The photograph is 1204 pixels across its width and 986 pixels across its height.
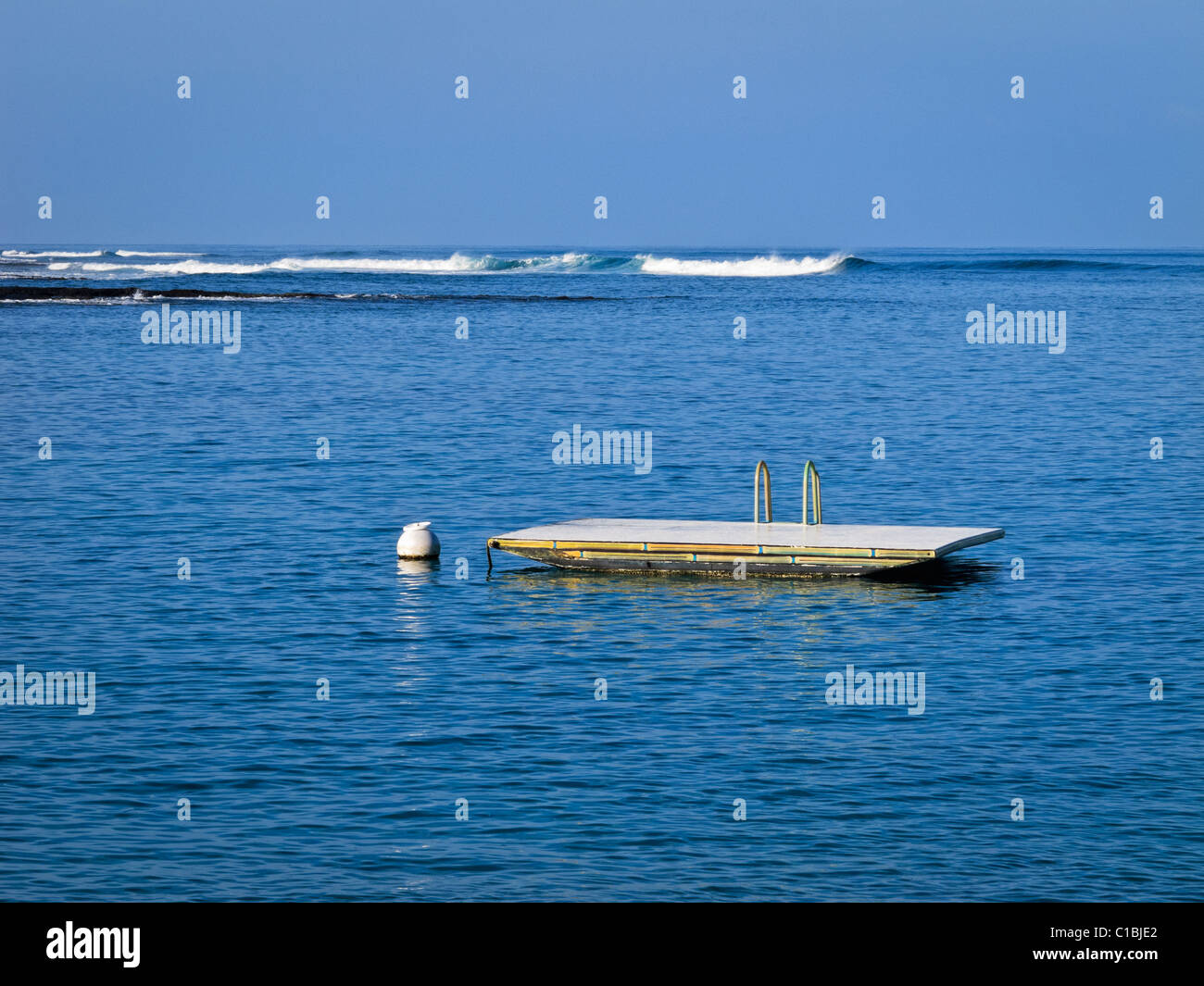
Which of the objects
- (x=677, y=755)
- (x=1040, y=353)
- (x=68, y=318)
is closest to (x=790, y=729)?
(x=677, y=755)

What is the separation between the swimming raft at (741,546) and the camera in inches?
1003

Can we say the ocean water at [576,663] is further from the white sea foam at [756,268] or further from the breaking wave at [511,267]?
the white sea foam at [756,268]

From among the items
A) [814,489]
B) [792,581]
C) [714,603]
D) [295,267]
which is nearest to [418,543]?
[714,603]

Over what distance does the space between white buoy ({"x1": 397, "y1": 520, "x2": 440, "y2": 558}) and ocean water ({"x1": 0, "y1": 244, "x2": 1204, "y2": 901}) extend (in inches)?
14.9

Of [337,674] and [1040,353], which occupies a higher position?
[1040,353]

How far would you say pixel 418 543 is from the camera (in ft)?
93.6

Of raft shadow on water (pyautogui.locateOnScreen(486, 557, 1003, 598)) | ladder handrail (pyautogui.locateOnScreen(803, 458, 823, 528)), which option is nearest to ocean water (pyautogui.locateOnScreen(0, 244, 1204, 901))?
raft shadow on water (pyautogui.locateOnScreen(486, 557, 1003, 598))

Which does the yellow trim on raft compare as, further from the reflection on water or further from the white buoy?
the white buoy

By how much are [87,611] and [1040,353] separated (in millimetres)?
60701

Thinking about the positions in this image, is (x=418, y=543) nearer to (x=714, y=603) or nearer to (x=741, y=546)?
(x=741, y=546)

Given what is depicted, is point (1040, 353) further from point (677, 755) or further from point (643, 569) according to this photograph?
point (677, 755)

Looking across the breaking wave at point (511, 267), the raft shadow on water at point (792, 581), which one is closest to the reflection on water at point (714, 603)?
the raft shadow on water at point (792, 581)

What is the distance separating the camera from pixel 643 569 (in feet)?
87.8

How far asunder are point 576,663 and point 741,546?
16.8 ft
